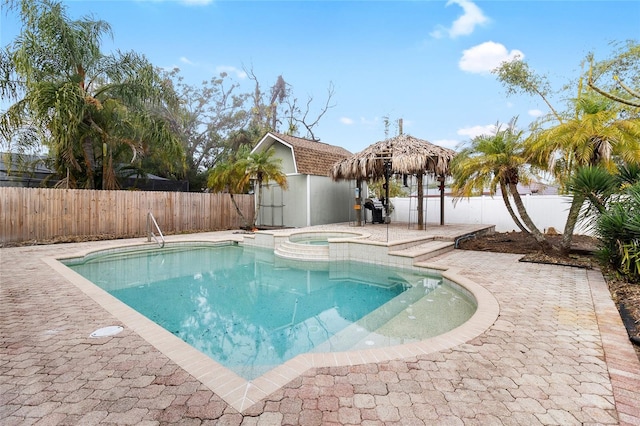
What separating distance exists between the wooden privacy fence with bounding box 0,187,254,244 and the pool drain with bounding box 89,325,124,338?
34.1 feet

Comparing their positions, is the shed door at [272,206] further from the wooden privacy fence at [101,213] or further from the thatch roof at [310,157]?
the thatch roof at [310,157]

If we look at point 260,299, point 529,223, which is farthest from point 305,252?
point 529,223

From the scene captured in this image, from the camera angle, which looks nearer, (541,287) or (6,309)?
(6,309)

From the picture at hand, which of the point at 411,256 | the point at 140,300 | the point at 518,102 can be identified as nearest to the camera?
the point at 140,300

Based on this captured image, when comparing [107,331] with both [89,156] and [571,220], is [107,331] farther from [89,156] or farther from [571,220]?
[89,156]

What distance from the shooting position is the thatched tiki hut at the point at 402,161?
37.5 ft

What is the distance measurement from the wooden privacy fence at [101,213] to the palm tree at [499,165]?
39.5 ft

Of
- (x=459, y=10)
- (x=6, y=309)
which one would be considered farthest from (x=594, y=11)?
(x=6, y=309)

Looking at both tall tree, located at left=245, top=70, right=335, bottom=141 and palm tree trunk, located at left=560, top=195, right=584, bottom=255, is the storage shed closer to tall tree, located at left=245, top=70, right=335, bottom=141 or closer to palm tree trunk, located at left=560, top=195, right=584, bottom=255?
palm tree trunk, located at left=560, top=195, right=584, bottom=255

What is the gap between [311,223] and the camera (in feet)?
50.4

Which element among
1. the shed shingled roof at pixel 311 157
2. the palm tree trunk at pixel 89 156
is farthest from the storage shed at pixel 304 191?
the palm tree trunk at pixel 89 156

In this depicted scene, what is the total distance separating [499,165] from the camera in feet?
25.8

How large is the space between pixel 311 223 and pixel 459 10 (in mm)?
10751

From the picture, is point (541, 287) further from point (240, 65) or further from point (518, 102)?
point (240, 65)
